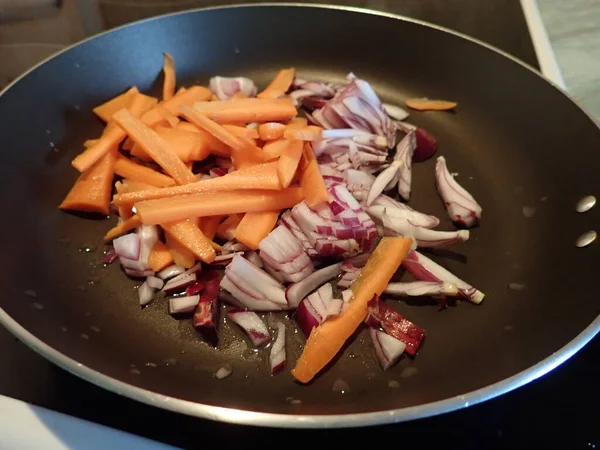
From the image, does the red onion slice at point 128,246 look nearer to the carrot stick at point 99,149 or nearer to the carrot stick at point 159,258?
the carrot stick at point 159,258

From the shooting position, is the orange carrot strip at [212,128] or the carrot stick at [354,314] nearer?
the carrot stick at [354,314]

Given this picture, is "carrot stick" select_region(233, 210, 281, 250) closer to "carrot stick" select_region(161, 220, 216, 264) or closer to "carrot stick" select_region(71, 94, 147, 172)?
"carrot stick" select_region(161, 220, 216, 264)

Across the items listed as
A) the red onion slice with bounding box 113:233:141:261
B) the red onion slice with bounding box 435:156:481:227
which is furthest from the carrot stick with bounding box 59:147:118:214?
the red onion slice with bounding box 435:156:481:227

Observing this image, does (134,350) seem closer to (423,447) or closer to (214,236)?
(214,236)

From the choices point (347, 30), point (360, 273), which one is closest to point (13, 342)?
point (360, 273)

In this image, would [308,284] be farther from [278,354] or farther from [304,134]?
[304,134]

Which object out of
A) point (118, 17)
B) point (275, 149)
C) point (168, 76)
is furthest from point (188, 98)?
point (118, 17)

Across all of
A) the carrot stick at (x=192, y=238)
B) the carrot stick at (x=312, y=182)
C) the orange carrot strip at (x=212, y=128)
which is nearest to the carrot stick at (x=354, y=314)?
the carrot stick at (x=312, y=182)

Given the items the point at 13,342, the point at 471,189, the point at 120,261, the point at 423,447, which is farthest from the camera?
the point at 471,189
